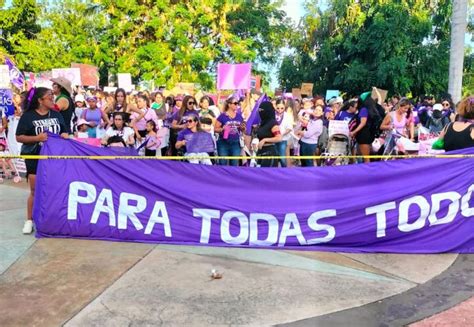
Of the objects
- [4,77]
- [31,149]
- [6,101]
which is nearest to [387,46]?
[4,77]

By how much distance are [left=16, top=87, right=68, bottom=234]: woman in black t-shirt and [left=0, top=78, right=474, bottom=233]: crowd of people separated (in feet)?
0.04

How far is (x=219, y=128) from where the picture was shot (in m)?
8.48

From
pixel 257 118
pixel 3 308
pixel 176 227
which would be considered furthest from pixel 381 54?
pixel 3 308

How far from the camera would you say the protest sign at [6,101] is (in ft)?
36.6

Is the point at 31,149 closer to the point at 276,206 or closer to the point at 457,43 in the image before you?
the point at 276,206

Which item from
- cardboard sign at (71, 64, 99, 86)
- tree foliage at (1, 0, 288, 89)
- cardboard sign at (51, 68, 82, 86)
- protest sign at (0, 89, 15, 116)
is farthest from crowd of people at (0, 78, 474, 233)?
tree foliage at (1, 0, 288, 89)

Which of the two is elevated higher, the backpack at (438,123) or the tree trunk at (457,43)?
the tree trunk at (457,43)

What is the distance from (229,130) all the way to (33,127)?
11.0ft

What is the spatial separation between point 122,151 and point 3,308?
2.70 metres

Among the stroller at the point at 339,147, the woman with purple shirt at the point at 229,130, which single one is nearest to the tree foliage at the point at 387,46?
the stroller at the point at 339,147

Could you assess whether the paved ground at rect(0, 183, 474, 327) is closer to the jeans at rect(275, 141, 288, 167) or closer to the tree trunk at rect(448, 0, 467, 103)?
the jeans at rect(275, 141, 288, 167)

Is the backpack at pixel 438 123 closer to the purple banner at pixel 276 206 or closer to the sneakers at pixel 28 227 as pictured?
the purple banner at pixel 276 206

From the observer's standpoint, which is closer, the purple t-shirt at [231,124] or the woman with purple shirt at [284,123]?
the purple t-shirt at [231,124]

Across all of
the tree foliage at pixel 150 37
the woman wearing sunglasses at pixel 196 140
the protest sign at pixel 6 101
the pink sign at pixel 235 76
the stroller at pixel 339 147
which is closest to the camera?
the woman wearing sunglasses at pixel 196 140
